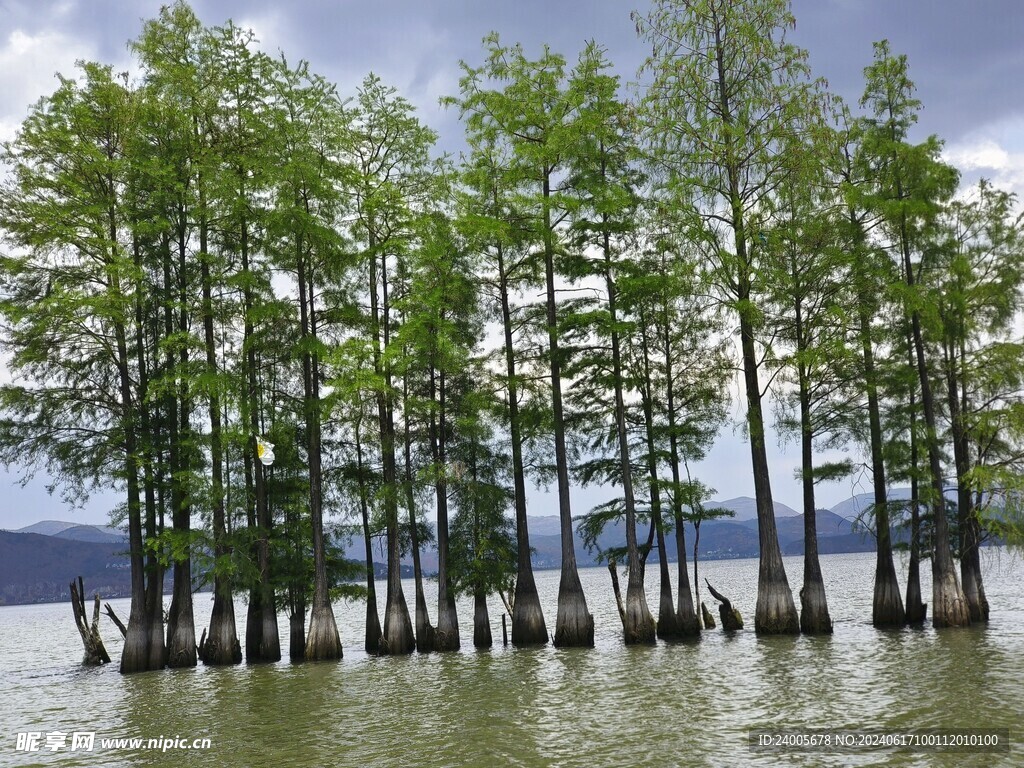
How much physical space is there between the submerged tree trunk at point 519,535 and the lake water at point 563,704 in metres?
1.68

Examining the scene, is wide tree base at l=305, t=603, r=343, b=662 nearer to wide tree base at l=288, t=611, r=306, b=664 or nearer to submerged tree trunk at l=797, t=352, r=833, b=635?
wide tree base at l=288, t=611, r=306, b=664

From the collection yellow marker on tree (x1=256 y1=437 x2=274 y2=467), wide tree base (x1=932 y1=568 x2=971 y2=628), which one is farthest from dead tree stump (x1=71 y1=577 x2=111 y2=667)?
wide tree base (x1=932 y1=568 x2=971 y2=628)

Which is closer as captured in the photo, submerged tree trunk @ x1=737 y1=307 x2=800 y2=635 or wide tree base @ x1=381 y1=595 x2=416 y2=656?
submerged tree trunk @ x1=737 y1=307 x2=800 y2=635

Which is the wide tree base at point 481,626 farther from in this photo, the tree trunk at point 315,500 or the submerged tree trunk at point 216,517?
the submerged tree trunk at point 216,517

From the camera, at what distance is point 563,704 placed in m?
17.9

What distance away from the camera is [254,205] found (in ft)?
106

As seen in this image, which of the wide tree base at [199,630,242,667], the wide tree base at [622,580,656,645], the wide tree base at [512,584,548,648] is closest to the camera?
the wide tree base at [622,580,656,645]

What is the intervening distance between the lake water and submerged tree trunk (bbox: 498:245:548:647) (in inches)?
66.2

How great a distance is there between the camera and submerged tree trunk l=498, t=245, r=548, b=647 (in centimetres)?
3095

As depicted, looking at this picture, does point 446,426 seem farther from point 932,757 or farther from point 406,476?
point 932,757

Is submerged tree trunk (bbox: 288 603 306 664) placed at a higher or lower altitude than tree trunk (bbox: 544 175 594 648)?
lower

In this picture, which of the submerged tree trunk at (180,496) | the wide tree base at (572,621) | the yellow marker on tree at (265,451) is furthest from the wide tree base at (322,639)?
the wide tree base at (572,621)

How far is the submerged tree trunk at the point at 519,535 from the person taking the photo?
31.0 meters

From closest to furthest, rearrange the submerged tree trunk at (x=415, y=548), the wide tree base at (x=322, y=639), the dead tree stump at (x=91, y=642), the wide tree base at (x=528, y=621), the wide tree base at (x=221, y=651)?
1. the wide tree base at (x=322, y=639)
2. the wide tree base at (x=528, y=621)
3. the wide tree base at (x=221, y=651)
4. the submerged tree trunk at (x=415, y=548)
5. the dead tree stump at (x=91, y=642)
